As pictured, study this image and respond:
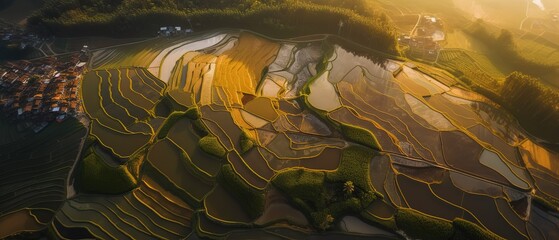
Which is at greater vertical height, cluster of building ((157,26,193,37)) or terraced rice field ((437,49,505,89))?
cluster of building ((157,26,193,37))

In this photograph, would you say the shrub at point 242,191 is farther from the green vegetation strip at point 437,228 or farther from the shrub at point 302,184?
the green vegetation strip at point 437,228

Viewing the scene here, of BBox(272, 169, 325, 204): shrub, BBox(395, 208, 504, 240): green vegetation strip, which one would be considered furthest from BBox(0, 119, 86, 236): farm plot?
BBox(395, 208, 504, 240): green vegetation strip

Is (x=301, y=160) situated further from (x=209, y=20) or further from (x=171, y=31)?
(x=171, y=31)

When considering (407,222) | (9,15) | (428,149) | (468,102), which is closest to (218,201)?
(407,222)

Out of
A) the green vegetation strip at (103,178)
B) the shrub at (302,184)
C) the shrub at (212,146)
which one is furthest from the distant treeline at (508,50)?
the green vegetation strip at (103,178)

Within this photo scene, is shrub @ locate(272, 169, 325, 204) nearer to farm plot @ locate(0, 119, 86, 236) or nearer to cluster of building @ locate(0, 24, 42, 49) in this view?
farm plot @ locate(0, 119, 86, 236)

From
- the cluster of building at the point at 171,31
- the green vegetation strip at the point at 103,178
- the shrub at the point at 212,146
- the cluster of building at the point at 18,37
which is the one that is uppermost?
the cluster of building at the point at 171,31

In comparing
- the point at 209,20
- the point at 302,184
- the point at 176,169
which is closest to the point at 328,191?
the point at 302,184
